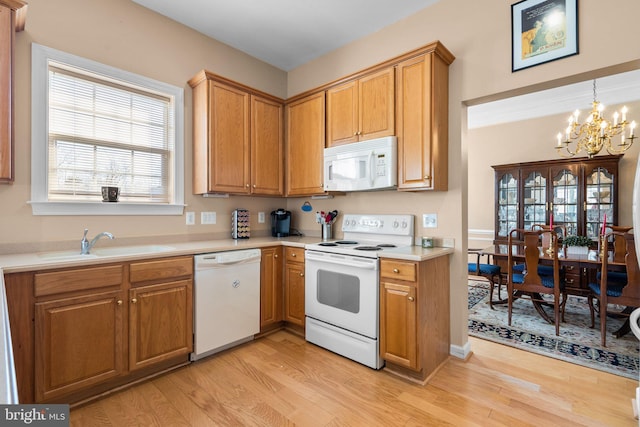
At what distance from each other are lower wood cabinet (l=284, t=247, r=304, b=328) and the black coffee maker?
1.81 ft

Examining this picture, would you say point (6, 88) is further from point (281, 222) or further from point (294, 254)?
point (281, 222)

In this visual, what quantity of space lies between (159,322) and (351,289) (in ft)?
4.72

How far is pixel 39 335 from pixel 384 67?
3.03m

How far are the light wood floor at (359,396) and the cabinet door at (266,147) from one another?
5.59 ft

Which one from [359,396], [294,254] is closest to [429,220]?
[294,254]

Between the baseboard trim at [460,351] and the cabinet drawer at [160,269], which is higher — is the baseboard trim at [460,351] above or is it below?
below

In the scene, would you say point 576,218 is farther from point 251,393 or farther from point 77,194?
point 77,194

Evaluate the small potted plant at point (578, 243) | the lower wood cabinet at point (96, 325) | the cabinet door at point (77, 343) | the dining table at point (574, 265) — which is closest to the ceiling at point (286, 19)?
the lower wood cabinet at point (96, 325)

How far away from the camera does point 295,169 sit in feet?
11.3

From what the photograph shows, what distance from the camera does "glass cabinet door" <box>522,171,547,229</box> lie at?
16.1ft

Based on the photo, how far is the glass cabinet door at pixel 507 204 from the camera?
522cm

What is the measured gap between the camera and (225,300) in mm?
2588

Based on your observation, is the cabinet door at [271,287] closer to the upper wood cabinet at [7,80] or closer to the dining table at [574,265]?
the upper wood cabinet at [7,80]

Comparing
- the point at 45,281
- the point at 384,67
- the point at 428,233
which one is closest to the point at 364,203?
the point at 428,233
